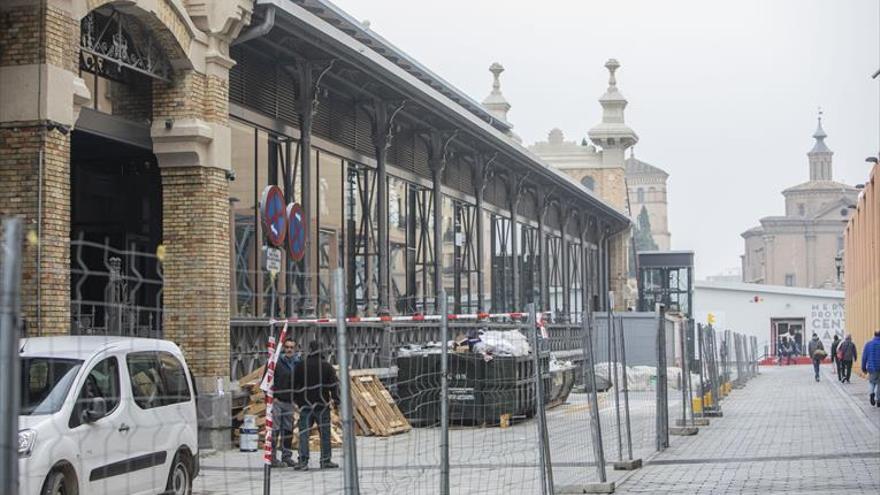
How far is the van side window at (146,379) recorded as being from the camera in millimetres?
13594

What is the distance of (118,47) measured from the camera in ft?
69.6

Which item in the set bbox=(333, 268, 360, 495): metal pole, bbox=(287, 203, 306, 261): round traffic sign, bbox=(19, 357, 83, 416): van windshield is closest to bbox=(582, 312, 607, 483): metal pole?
bbox=(19, 357, 83, 416): van windshield

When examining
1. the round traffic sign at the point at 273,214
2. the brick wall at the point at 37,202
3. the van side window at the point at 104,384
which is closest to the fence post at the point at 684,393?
the round traffic sign at the point at 273,214

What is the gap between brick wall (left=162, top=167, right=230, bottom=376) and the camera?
2247cm

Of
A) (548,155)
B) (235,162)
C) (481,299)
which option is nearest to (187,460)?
(235,162)

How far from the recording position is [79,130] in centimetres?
2177

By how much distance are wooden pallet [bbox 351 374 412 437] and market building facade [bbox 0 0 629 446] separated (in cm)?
174

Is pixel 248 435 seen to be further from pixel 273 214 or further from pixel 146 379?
pixel 146 379

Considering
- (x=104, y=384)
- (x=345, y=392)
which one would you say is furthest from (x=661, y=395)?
(x=345, y=392)

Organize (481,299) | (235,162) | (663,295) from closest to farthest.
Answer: (235,162)
(481,299)
(663,295)

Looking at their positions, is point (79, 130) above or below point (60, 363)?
above

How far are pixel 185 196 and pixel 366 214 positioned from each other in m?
11.7

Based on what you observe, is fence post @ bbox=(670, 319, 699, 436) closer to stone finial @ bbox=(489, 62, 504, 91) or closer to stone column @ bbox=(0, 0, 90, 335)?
stone column @ bbox=(0, 0, 90, 335)

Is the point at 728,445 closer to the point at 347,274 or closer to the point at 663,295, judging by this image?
the point at 347,274
